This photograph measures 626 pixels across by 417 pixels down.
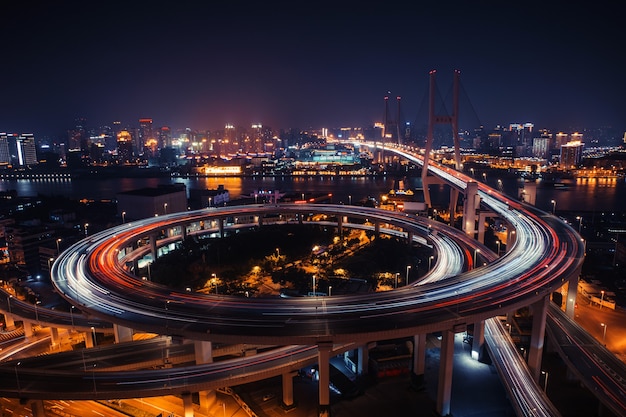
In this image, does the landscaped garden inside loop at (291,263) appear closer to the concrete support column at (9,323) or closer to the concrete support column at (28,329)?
the concrete support column at (28,329)

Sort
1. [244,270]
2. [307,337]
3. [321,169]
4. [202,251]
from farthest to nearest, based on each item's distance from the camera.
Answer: [321,169]
[202,251]
[244,270]
[307,337]

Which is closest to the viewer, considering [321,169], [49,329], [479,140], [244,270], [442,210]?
[49,329]

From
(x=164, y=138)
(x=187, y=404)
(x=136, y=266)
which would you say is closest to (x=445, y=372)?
(x=187, y=404)

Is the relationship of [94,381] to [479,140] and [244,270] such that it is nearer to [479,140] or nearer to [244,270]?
[244,270]

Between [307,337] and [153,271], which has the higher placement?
[307,337]

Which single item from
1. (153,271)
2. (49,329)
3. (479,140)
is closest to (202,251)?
(153,271)

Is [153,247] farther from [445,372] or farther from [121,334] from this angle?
[445,372]

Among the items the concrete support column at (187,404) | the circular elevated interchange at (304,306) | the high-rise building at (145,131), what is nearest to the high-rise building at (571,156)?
the circular elevated interchange at (304,306)

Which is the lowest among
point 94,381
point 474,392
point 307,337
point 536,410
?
point 474,392

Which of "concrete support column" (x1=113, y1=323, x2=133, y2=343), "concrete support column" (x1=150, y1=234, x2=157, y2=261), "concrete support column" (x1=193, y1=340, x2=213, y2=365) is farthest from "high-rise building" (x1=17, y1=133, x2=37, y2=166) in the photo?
"concrete support column" (x1=193, y1=340, x2=213, y2=365)
